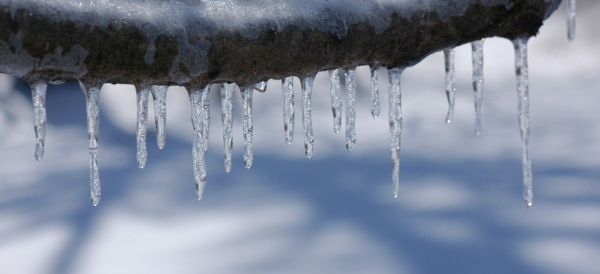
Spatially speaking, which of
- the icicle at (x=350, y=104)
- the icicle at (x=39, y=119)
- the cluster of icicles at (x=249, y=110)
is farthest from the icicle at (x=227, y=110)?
the icicle at (x=39, y=119)

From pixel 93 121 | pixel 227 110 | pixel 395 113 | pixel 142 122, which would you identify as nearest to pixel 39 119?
pixel 93 121

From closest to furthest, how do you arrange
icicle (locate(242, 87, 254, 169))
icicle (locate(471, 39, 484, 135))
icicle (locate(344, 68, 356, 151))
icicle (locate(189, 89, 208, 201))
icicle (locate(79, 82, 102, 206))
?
icicle (locate(79, 82, 102, 206)) → icicle (locate(189, 89, 208, 201)) → icicle (locate(242, 87, 254, 169)) → icicle (locate(344, 68, 356, 151)) → icicle (locate(471, 39, 484, 135))

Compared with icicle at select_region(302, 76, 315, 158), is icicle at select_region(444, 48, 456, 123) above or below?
above

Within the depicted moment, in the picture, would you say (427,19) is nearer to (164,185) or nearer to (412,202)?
(412,202)

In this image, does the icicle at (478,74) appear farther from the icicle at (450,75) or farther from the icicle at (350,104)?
the icicle at (350,104)

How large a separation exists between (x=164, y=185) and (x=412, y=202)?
196 cm

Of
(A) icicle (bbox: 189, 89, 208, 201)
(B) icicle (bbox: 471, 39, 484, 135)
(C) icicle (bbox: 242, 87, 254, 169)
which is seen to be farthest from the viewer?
(B) icicle (bbox: 471, 39, 484, 135)

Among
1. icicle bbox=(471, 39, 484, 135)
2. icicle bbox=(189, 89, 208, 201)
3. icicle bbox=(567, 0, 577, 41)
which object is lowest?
icicle bbox=(189, 89, 208, 201)

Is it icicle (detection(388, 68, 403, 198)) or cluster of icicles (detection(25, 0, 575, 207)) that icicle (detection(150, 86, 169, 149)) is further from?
icicle (detection(388, 68, 403, 198))

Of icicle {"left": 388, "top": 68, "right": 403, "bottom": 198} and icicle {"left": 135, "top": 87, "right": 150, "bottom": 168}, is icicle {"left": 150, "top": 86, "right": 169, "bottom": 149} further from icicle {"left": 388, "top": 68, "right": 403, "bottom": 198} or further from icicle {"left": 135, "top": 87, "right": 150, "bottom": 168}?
icicle {"left": 388, "top": 68, "right": 403, "bottom": 198}

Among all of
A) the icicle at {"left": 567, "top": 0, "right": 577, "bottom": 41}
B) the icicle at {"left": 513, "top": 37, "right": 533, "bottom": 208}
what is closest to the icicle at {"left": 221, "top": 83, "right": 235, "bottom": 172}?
the icicle at {"left": 513, "top": 37, "right": 533, "bottom": 208}

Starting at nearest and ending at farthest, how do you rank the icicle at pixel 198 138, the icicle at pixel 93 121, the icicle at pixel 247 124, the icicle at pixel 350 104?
1. the icicle at pixel 93 121
2. the icicle at pixel 198 138
3. the icicle at pixel 247 124
4. the icicle at pixel 350 104

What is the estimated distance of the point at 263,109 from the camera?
267 inches

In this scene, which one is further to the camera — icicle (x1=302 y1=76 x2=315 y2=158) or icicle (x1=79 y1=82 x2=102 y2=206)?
icicle (x1=302 y1=76 x2=315 y2=158)
